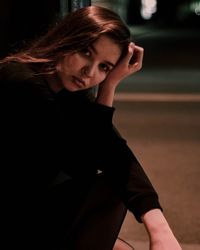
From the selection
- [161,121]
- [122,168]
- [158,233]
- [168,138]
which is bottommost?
[161,121]

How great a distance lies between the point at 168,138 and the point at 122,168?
3.91m

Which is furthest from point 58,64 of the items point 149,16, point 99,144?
point 149,16

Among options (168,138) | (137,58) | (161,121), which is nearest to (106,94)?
(137,58)

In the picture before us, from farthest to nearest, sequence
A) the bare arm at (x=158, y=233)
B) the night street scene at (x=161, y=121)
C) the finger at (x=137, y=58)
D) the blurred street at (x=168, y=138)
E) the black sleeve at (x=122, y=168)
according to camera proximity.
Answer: the blurred street at (x=168, y=138)
the night street scene at (x=161, y=121)
the finger at (x=137, y=58)
the black sleeve at (x=122, y=168)
the bare arm at (x=158, y=233)

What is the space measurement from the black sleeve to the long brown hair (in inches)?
10.8

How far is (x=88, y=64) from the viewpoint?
2061 mm

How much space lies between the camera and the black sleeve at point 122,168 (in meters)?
1.99

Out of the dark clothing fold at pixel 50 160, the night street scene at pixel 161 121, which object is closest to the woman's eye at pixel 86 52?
the dark clothing fold at pixel 50 160

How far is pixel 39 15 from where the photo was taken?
3275 mm

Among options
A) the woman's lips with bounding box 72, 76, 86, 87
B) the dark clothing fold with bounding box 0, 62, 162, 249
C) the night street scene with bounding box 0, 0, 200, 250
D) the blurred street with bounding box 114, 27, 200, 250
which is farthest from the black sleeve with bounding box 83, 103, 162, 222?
the blurred street with bounding box 114, 27, 200, 250

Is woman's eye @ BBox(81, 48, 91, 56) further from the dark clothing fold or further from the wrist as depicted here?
the wrist

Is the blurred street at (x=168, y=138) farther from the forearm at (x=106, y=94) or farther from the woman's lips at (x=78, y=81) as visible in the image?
the woman's lips at (x=78, y=81)

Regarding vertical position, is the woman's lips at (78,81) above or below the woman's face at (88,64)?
below

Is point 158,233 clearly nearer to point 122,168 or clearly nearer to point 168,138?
point 122,168
